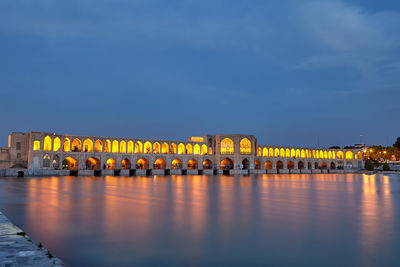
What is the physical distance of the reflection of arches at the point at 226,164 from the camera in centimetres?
5312

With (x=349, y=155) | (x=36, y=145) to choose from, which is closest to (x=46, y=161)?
(x=36, y=145)

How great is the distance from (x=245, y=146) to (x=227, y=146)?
2.78 metres

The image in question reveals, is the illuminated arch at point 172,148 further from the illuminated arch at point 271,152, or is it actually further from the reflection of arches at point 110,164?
the illuminated arch at point 271,152

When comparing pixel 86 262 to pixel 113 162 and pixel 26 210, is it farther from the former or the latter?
pixel 113 162

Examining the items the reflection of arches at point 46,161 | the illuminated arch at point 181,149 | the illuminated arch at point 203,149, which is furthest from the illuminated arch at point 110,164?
the illuminated arch at point 203,149

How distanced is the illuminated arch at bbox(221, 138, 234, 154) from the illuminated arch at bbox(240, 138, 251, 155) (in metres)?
1.55

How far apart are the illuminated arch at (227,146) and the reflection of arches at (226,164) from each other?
2.22 m

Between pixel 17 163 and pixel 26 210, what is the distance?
31073 mm

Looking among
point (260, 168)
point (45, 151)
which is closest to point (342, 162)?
point (260, 168)

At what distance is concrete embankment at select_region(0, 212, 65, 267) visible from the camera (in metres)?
4.07

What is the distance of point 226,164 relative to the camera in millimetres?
53969

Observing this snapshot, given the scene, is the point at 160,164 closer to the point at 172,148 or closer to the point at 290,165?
the point at 172,148

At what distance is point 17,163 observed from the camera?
1467 inches

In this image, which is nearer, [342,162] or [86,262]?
[86,262]
